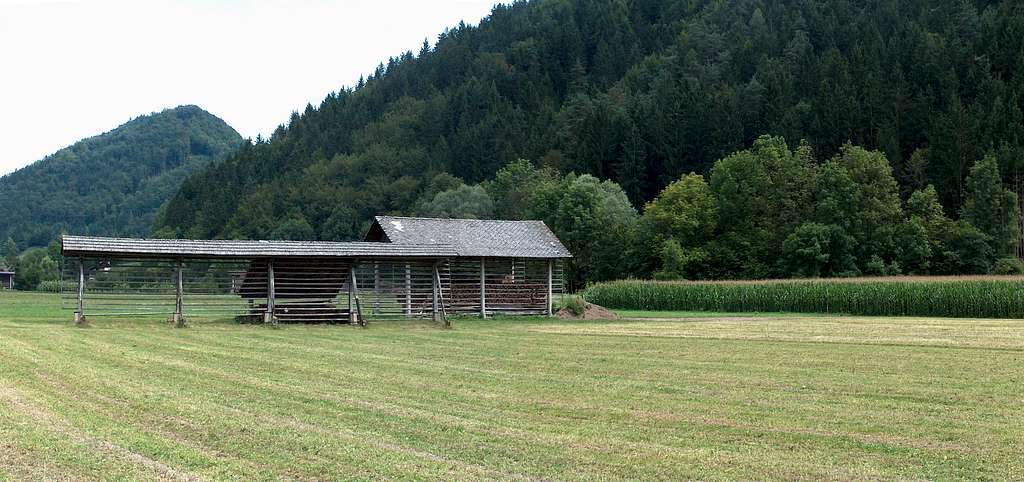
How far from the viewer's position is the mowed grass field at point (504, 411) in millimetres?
10078

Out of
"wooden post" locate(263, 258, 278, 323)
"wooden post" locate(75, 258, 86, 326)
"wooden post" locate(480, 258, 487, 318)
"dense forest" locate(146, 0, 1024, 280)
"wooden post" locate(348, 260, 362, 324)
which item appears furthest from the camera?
"dense forest" locate(146, 0, 1024, 280)

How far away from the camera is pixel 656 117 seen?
363 feet

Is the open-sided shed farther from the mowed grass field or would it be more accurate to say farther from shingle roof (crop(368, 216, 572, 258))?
the mowed grass field

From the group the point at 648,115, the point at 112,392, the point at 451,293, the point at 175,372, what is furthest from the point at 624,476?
the point at 648,115

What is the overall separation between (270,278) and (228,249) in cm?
175

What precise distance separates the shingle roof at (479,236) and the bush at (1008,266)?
3718cm

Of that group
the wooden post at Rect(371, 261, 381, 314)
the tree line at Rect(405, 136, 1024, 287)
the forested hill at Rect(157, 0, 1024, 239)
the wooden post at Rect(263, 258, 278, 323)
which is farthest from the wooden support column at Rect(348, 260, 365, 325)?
the forested hill at Rect(157, 0, 1024, 239)

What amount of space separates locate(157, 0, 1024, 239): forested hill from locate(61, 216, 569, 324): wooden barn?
181ft

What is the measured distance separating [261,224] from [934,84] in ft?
282

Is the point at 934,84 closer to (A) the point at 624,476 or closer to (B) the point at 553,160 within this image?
(B) the point at 553,160

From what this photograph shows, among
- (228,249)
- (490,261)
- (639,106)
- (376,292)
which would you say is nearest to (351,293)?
(376,292)

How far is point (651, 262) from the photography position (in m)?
82.5

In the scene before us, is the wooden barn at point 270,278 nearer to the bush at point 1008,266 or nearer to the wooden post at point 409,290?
the wooden post at point 409,290

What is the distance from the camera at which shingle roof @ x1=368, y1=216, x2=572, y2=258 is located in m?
46.8
